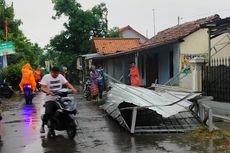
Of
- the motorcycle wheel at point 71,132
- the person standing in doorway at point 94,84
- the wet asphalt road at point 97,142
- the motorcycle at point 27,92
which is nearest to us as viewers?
Result: the wet asphalt road at point 97,142

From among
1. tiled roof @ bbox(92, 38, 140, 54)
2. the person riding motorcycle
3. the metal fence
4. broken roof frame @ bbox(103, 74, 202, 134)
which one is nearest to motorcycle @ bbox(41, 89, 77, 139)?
the person riding motorcycle

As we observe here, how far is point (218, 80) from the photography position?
14820mm

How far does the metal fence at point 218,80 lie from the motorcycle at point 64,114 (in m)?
5.78

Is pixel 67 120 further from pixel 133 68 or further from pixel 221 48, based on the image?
pixel 221 48

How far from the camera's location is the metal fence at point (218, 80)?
14258 millimetres

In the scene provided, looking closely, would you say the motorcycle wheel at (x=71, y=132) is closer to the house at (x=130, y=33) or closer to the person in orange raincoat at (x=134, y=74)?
the person in orange raincoat at (x=134, y=74)

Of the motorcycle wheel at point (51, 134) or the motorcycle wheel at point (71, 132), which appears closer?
the motorcycle wheel at point (71, 132)

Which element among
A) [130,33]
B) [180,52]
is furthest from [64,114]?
[130,33]

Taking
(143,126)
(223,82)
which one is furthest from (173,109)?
(223,82)

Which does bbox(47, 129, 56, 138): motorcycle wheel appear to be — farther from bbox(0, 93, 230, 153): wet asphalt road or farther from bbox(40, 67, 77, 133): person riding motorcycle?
bbox(40, 67, 77, 133): person riding motorcycle

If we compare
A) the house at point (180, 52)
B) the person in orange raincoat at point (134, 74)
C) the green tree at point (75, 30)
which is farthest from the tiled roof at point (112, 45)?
the person in orange raincoat at point (134, 74)

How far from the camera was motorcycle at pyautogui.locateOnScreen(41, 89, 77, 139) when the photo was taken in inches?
401

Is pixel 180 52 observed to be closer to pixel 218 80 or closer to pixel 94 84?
pixel 94 84

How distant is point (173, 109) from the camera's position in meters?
11.1
